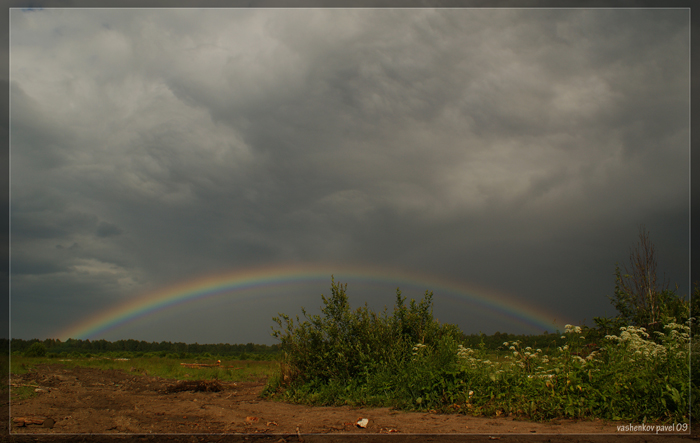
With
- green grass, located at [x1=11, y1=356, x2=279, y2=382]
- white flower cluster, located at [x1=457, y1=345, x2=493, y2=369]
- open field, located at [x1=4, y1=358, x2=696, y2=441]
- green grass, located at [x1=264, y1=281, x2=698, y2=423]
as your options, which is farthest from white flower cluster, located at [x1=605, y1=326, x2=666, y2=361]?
green grass, located at [x1=11, y1=356, x2=279, y2=382]

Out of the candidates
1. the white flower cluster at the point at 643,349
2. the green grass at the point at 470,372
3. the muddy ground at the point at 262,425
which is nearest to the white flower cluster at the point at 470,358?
the green grass at the point at 470,372

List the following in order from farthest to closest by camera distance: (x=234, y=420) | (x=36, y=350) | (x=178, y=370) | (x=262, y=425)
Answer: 1. (x=36, y=350)
2. (x=178, y=370)
3. (x=234, y=420)
4. (x=262, y=425)

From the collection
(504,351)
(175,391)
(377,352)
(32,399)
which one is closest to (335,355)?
(377,352)

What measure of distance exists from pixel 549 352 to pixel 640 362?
84.0 inches

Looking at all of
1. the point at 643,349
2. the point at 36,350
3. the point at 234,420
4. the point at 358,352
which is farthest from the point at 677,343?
the point at 36,350

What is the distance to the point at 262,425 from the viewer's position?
24.5 ft

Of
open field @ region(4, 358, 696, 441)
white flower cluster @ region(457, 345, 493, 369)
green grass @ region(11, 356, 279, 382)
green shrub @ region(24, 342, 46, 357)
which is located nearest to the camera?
open field @ region(4, 358, 696, 441)

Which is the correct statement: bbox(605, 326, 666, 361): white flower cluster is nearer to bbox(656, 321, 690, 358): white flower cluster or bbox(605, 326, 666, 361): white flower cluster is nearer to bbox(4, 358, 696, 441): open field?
bbox(656, 321, 690, 358): white flower cluster

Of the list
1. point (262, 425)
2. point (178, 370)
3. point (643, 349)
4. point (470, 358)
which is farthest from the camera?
point (178, 370)

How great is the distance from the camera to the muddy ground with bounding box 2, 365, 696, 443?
5930 millimetres

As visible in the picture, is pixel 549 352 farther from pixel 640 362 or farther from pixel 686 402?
pixel 686 402

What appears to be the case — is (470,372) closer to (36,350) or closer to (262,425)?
(262,425)

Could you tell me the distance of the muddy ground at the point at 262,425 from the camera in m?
5.93

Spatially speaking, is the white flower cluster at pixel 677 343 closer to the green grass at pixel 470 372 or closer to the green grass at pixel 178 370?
the green grass at pixel 470 372
